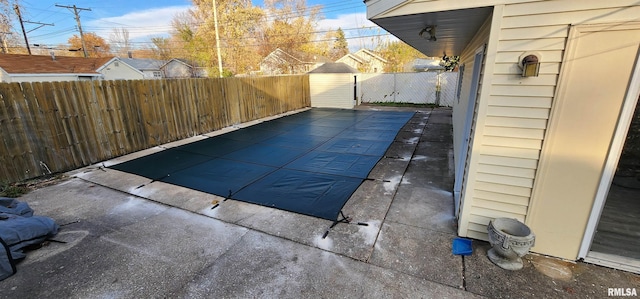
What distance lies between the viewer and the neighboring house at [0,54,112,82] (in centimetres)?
1353

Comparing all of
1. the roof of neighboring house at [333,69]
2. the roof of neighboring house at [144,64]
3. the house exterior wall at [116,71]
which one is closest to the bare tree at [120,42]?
the roof of neighboring house at [144,64]

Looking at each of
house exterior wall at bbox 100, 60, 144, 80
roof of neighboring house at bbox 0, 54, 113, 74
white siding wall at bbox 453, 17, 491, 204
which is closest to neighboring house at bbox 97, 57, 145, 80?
house exterior wall at bbox 100, 60, 144, 80

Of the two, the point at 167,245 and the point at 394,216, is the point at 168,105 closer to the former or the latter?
the point at 167,245

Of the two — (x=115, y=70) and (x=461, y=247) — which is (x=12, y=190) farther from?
(x=115, y=70)

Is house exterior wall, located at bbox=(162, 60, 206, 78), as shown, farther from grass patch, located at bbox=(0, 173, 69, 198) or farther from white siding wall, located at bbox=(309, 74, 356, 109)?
grass patch, located at bbox=(0, 173, 69, 198)

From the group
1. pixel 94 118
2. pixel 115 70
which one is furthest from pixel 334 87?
pixel 115 70

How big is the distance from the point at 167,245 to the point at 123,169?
2.98 m

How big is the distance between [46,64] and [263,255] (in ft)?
68.3

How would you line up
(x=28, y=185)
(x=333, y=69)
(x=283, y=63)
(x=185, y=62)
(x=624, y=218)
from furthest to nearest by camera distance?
(x=185, y=62), (x=283, y=63), (x=333, y=69), (x=28, y=185), (x=624, y=218)

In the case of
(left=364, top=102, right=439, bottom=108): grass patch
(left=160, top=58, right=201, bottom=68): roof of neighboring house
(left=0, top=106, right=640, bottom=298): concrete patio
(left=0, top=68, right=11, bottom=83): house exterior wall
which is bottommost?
(left=0, top=106, right=640, bottom=298): concrete patio

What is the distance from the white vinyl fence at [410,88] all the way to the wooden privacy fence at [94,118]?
808 centimetres

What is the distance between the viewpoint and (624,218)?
9.53 ft

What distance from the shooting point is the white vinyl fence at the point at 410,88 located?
12.2 m

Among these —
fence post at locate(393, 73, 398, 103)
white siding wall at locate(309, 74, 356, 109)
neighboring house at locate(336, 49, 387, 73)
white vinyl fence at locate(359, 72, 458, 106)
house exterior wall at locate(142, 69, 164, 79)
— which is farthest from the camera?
house exterior wall at locate(142, 69, 164, 79)
